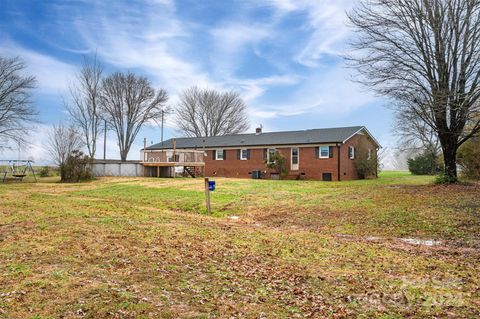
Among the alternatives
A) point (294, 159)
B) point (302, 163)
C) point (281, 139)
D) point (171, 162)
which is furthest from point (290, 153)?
point (171, 162)

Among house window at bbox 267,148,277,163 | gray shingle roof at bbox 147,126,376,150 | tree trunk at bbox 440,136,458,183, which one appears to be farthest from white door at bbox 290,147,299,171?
tree trunk at bbox 440,136,458,183

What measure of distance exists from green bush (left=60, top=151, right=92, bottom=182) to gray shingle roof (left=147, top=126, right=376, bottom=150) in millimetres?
12444

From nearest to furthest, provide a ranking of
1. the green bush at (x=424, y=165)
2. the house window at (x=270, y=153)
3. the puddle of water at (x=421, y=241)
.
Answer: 1. the puddle of water at (x=421, y=241)
2. the house window at (x=270, y=153)
3. the green bush at (x=424, y=165)

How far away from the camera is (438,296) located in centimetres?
513

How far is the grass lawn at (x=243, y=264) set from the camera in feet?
14.9

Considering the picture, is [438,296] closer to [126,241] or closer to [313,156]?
[126,241]

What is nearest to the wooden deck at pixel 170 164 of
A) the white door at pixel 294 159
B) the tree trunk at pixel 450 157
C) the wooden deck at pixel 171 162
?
the wooden deck at pixel 171 162

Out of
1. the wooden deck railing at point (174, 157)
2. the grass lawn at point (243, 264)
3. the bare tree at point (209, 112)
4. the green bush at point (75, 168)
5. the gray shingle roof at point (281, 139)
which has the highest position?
the bare tree at point (209, 112)

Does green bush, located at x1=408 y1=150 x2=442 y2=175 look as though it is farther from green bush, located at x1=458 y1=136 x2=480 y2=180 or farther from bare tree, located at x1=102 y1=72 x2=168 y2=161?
bare tree, located at x1=102 y1=72 x2=168 y2=161

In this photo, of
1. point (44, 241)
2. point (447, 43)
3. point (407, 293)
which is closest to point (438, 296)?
point (407, 293)

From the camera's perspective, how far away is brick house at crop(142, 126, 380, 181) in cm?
3058

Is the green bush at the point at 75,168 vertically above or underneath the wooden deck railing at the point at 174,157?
underneath

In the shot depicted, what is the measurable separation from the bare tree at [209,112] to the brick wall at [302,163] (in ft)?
56.0

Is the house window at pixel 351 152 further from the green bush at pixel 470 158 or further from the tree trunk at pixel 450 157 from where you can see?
the tree trunk at pixel 450 157
